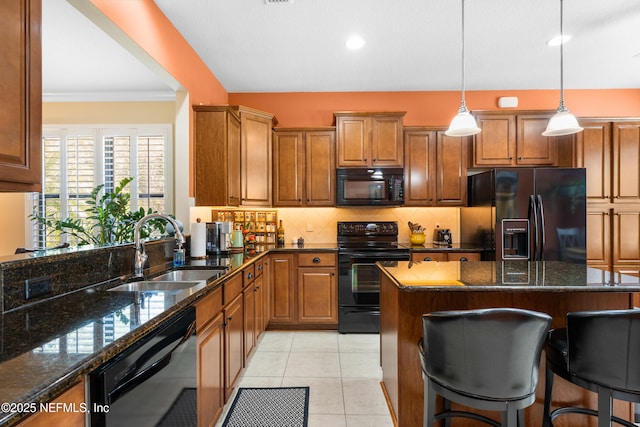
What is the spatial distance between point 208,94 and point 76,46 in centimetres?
127

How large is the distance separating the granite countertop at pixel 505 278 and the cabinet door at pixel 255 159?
6.66 feet

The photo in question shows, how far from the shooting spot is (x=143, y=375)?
116cm

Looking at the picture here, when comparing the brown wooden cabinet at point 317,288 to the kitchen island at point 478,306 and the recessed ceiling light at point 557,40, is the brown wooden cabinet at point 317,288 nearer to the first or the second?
the kitchen island at point 478,306

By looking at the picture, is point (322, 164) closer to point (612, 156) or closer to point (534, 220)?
point (534, 220)

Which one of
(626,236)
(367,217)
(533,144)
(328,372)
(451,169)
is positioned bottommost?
(328,372)

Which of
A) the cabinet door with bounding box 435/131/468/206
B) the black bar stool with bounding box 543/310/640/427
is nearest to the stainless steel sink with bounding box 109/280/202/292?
the black bar stool with bounding box 543/310/640/427

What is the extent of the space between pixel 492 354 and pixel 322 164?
306 centimetres

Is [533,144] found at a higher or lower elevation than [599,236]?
higher

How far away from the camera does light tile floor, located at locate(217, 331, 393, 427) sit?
219 centimetres

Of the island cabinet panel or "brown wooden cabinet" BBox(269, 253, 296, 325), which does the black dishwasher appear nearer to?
the island cabinet panel

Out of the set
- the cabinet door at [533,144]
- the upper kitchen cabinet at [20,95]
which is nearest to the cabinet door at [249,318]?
the upper kitchen cabinet at [20,95]

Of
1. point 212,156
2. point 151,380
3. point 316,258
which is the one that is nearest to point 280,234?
point 316,258

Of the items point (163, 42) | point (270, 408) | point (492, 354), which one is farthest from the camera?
point (163, 42)

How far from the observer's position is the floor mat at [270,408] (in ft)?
6.86
